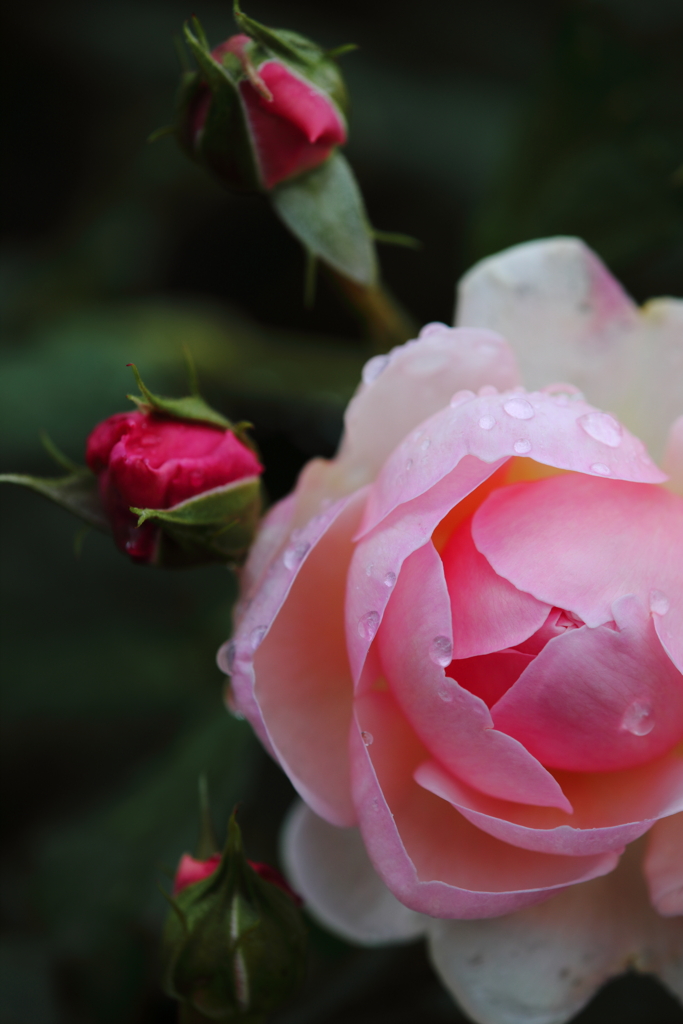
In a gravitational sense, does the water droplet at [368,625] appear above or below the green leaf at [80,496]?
above

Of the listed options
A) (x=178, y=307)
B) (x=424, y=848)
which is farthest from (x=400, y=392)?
(x=178, y=307)

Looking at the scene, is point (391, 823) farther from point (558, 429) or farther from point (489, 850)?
point (558, 429)

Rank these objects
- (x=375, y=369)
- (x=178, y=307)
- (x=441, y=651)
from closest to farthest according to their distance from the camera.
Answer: (x=441, y=651) < (x=375, y=369) < (x=178, y=307)

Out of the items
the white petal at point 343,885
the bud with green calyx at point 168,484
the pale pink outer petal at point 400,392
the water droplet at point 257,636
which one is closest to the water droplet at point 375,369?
the pale pink outer petal at point 400,392

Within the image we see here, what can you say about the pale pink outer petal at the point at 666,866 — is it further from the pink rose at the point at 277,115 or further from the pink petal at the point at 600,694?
the pink rose at the point at 277,115

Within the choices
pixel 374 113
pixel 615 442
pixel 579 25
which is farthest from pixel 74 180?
pixel 615 442

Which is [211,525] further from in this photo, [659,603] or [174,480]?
[659,603]
